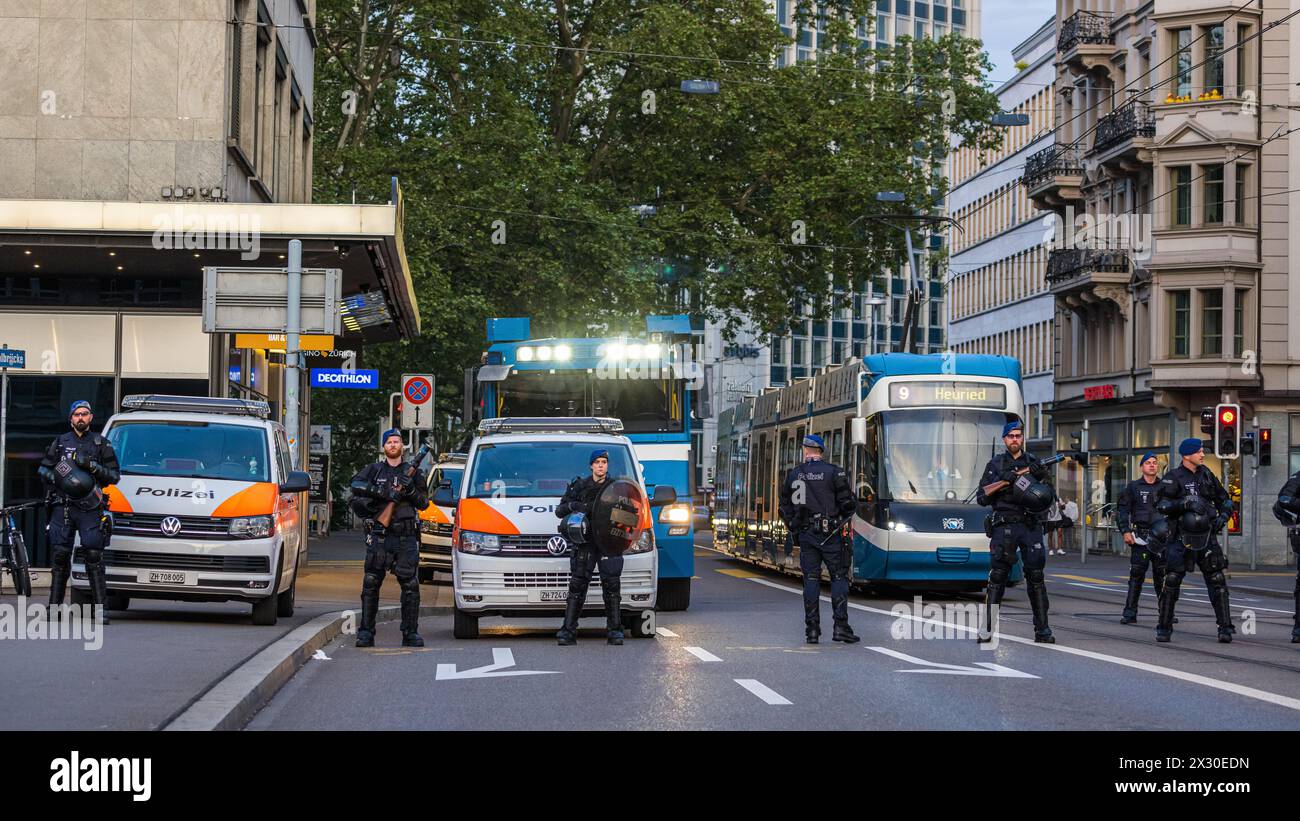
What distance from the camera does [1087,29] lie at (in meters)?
60.0

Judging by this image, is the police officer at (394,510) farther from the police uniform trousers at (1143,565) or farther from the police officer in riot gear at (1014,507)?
the police uniform trousers at (1143,565)

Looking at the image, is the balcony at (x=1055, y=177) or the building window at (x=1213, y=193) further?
the balcony at (x=1055, y=177)

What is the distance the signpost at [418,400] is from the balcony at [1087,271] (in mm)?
32563

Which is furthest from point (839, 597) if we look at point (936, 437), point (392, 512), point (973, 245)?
point (973, 245)

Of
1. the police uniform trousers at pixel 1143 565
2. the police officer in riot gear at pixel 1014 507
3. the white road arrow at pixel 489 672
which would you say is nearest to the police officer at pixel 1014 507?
the police officer in riot gear at pixel 1014 507

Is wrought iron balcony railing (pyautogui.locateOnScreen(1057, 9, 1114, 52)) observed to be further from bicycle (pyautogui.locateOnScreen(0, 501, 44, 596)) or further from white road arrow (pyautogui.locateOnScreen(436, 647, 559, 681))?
white road arrow (pyautogui.locateOnScreen(436, 647, 559, 681))

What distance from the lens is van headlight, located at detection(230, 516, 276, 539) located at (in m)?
17.6

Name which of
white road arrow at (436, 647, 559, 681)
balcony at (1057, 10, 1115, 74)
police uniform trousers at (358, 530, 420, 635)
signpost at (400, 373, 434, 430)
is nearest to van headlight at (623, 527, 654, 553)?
police uniform trousers at (358, 530, 420, 635)

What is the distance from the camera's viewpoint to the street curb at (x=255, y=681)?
1002cm

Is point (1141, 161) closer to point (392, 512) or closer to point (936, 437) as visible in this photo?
point (936, 437)

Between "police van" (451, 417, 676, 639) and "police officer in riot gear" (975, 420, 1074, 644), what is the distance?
2.89 meters

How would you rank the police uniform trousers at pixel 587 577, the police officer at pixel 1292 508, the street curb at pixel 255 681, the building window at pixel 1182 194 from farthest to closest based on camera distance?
the building window at pixel 1182 194, the police officer at pixel 1292 508, the police uniform trousers at pixel 587 577, the street curb at pixel 255 681

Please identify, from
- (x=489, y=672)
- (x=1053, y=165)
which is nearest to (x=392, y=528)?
(x=489, y=672)
